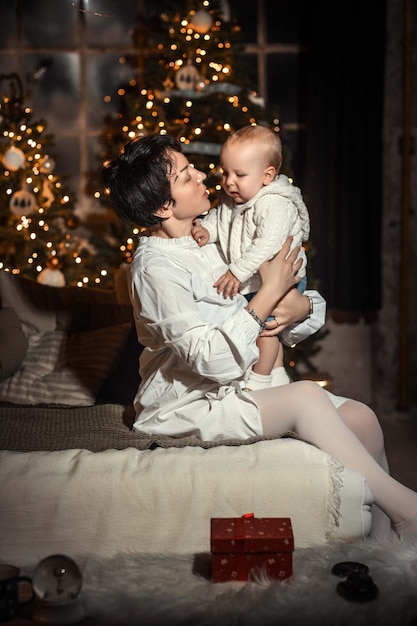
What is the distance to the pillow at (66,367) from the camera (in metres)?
3.26

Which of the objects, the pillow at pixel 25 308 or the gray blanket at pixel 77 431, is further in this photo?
the pillow at pixel 25 308

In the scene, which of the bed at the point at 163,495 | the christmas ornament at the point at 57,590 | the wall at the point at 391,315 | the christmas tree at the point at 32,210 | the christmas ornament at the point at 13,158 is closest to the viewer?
the christmas ornament at the point at 57,590

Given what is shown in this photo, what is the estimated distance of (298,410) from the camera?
2465 millimetres

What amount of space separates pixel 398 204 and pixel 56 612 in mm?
3885

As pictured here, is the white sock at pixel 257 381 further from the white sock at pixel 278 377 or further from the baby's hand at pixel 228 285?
the baby's hand at pixel 228 285

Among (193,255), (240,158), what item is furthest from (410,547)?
(240,158)

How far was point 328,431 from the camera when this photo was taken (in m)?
2.43

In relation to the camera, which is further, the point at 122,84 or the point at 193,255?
the point at 122,84

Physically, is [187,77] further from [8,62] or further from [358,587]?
[358,587]

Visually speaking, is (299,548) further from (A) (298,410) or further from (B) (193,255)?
(B) (193,255)

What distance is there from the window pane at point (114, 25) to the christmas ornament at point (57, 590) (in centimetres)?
400

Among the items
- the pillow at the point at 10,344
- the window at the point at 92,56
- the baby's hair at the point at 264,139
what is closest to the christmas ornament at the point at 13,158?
the window at the point at 92,56

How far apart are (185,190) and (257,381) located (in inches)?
25.1

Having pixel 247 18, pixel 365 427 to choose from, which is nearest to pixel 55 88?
pixel 247 18
